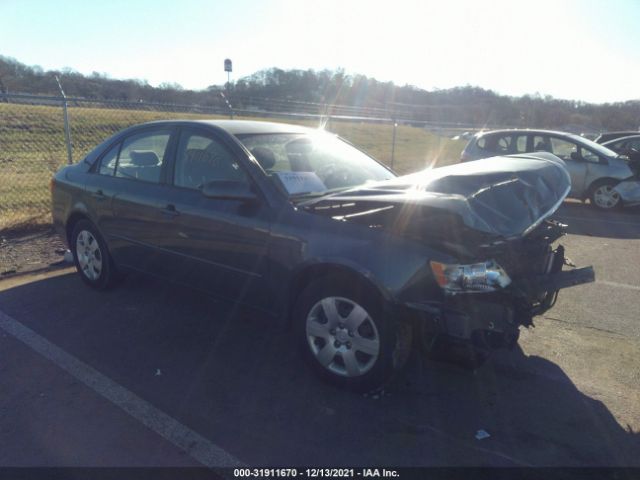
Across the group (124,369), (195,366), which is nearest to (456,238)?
(195,366)

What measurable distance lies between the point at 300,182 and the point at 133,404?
189cm

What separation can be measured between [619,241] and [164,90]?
17138 millimetres

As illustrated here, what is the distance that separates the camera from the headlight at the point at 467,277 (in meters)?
2.97

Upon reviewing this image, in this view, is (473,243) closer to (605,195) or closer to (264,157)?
(264,157)

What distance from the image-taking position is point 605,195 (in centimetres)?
999

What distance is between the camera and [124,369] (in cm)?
364

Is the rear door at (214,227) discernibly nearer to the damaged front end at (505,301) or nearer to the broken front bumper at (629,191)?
the damaged front end at (505,301)

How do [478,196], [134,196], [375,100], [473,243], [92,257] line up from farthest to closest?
[375,100] < [92,257] < [134,196] < [478,196] < [473,243]

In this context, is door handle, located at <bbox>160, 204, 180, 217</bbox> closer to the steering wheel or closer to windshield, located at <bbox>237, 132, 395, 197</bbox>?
windshield, located at <bbox>237, 132, 395, 197</bbox>

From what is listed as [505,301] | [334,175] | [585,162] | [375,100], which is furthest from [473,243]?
[375,100]

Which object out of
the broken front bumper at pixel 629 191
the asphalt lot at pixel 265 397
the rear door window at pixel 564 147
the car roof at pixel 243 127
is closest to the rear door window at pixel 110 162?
the car roof at pixel 243 127

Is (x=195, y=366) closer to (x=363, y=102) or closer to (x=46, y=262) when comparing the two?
(x=46, y=262)

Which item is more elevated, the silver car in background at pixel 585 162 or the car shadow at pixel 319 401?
the silver car in background at pixel 585 162

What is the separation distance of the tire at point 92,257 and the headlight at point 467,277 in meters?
3.39
